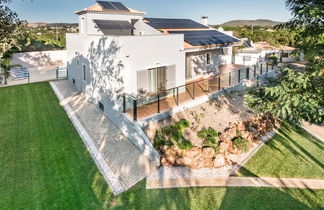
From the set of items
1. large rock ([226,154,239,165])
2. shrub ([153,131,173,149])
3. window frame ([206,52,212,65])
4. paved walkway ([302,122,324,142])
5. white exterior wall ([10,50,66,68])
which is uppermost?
white exterior wall ([10,50,66,68])

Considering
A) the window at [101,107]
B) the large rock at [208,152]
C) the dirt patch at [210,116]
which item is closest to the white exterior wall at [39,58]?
the window at [101,107]

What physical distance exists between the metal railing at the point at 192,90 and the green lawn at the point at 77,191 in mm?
3938

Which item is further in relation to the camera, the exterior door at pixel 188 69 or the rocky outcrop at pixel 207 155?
the exterior door at pixel 188 69

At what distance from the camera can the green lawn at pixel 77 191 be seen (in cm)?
1002

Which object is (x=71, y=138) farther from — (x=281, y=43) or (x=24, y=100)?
(x=281, y=43)

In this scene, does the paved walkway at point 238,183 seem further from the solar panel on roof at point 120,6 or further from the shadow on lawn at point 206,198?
the solar panel on roof at point 120,6

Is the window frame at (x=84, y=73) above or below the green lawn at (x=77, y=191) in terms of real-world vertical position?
above

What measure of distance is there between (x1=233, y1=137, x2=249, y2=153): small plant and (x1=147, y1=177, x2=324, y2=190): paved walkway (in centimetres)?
246

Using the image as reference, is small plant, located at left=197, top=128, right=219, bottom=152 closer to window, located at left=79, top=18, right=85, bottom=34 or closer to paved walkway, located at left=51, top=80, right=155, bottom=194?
paved walkway, located at left=51, top=80, right=155, bottom=194

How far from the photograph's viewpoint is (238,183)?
11578mm

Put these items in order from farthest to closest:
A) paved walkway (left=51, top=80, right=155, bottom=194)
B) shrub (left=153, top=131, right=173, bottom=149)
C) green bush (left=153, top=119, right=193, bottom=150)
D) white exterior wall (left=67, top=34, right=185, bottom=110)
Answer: white exterior wall (left=67, top=34, right=185, bottom=110) < green bush (left=153, top=119, right=193, bottom=150) < shrub (left=153, top=131, right=173, bottom=149) < paved walkway (left=51, top=80, right=155, bottom=194)

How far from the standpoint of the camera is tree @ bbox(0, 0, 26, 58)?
12.0 m

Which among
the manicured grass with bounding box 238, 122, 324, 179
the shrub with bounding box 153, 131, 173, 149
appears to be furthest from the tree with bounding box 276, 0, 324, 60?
the shrub with bounding box 153, 131, 173, 149

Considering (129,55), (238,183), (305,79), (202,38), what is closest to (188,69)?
(202,38)
